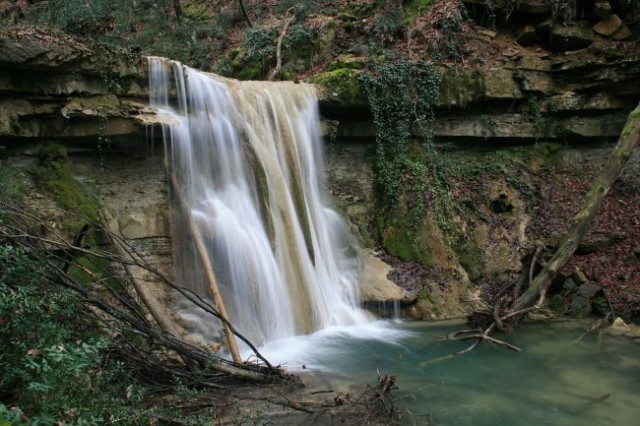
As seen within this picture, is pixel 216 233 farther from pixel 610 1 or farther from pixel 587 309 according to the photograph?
pixel 610 1

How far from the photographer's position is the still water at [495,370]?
18.5 ft

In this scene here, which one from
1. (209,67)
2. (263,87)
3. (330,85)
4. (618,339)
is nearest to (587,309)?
(618,339)

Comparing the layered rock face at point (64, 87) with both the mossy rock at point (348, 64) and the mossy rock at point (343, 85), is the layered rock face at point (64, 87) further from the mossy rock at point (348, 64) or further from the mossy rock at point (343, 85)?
the mossy rock at point (348, 64)

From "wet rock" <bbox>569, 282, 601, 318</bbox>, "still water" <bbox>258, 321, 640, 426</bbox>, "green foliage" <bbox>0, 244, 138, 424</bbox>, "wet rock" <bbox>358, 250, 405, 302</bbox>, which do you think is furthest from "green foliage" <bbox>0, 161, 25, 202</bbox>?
"wet rock" <bbox>569, 282, 601, 318</bbox>

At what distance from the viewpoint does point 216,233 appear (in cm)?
843

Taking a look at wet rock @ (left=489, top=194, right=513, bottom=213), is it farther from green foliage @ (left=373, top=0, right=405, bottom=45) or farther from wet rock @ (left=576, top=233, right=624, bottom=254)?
green foliage @ (left=373, top=0, right=405, bottom=45)

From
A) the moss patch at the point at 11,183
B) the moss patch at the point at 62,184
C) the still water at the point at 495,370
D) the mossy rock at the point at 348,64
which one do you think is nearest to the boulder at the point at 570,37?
the mossy rock at the point at 348,64

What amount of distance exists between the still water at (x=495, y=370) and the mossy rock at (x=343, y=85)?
4595 mm

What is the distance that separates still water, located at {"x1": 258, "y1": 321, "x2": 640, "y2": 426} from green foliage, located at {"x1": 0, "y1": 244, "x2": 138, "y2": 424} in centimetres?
282

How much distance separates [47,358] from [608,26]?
526 inches

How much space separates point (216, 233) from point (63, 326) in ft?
13.0

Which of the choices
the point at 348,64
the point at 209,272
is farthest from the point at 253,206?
the point at 348,64

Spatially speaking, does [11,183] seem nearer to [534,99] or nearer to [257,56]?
[257,56]

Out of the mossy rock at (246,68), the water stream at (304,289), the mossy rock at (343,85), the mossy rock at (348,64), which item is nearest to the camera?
the water stream at (304,289)
